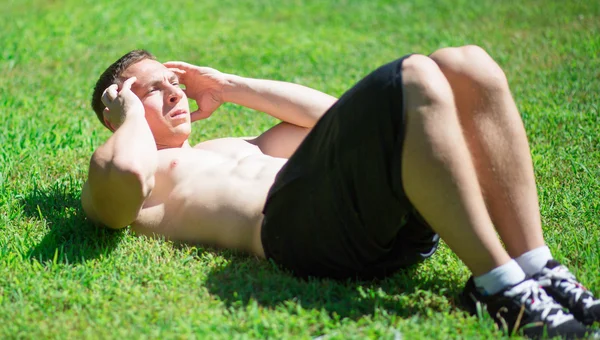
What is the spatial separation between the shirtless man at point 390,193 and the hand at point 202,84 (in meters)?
0.68

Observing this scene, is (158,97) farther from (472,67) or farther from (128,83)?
(472,67)

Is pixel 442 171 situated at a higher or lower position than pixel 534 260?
higher

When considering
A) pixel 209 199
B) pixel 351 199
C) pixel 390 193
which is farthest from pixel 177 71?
pixel 390 193

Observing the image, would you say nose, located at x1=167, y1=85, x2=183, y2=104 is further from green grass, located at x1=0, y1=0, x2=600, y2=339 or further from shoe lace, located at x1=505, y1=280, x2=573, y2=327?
shoe lace, located at x1=505, y1=280, x2=573, y2=327

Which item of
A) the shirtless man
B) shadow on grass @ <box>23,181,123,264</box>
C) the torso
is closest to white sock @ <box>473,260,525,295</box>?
Answer: the shirtless man

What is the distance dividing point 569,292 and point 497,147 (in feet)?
2.09

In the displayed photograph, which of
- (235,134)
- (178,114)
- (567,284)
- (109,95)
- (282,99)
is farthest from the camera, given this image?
(235,134)

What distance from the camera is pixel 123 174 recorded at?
131 inches

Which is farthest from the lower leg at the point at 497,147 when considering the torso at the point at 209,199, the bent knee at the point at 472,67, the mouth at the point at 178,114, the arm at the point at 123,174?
the mouth at the point at 178,114

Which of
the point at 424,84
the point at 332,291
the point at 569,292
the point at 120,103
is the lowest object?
the point at 332,291

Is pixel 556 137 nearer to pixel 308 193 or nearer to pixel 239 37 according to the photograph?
pixel 308 193

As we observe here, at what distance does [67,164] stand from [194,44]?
11.6ft

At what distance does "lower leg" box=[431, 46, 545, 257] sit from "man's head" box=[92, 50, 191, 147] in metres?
1.53

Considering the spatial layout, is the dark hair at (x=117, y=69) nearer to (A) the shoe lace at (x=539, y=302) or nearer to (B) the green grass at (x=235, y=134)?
(B) the green grass at (x=235, y=134)
